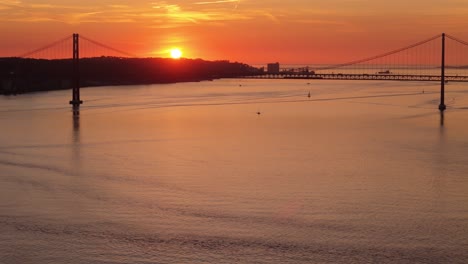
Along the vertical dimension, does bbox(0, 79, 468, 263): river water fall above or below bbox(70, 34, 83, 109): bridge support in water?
below

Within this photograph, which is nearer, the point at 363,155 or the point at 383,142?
the point at 363,155

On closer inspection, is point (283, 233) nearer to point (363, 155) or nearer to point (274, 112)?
point (363, 155)

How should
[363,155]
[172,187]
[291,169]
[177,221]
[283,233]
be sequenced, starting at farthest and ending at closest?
[363,155], [291,169], [172,187], [177,221], [283,233]

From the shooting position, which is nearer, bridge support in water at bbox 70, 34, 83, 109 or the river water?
the river water

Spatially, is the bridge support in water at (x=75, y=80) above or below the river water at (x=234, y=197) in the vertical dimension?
above

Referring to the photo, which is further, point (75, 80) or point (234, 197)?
point (75, 80)

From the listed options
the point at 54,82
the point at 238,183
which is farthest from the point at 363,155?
the point at 54,82

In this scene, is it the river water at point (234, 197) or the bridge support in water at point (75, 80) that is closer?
the river water at point (234, 197)

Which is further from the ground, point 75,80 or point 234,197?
point 75,80
